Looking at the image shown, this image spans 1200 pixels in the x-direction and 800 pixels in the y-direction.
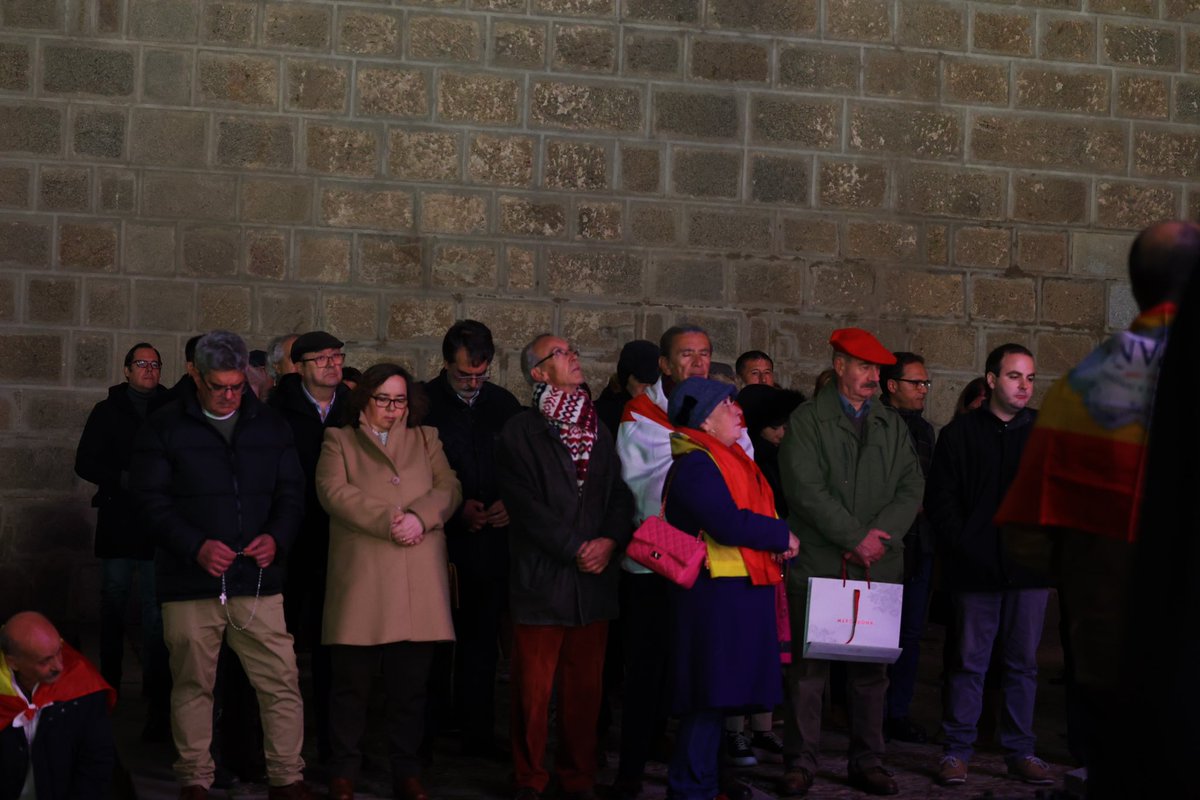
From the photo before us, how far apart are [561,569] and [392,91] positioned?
430 cm

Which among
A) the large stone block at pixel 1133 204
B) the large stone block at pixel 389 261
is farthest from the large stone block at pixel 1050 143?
the large stone block at pixel 389 261

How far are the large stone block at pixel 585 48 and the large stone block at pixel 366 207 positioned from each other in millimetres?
1195

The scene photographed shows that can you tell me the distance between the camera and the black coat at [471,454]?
6.85 metres

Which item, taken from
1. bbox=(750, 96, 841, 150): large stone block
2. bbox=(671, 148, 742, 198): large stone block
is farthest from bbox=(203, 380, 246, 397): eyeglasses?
bbox=(750, 96, 841, 150): large stone block

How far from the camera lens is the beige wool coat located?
237 inches

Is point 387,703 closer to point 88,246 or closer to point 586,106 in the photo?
point 88,246

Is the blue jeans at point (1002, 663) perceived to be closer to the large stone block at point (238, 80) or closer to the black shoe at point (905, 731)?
the black shoe at point (905, 731)

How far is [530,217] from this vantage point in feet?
31.8

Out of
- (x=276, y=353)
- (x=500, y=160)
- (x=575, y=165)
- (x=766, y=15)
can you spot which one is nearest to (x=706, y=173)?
(x=575, y=165)

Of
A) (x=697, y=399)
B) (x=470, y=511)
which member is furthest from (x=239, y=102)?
(x=697, y=399)

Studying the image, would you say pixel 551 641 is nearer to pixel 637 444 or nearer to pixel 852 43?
pixel 637 444

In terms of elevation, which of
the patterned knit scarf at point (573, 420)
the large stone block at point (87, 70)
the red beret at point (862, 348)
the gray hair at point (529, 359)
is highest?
the large stone block at point (87, 70)

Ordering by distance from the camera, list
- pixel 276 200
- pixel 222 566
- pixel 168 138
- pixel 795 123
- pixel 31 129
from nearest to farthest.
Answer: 1. pixel 222 566
2. pixel 31 129
3. pixel 168 138
4. pixel 276 200
5. pixel 795 123

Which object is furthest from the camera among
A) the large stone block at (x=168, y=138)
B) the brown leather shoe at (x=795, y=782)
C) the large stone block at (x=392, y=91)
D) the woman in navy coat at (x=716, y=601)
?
the large stone block at (x=392, y=91)
